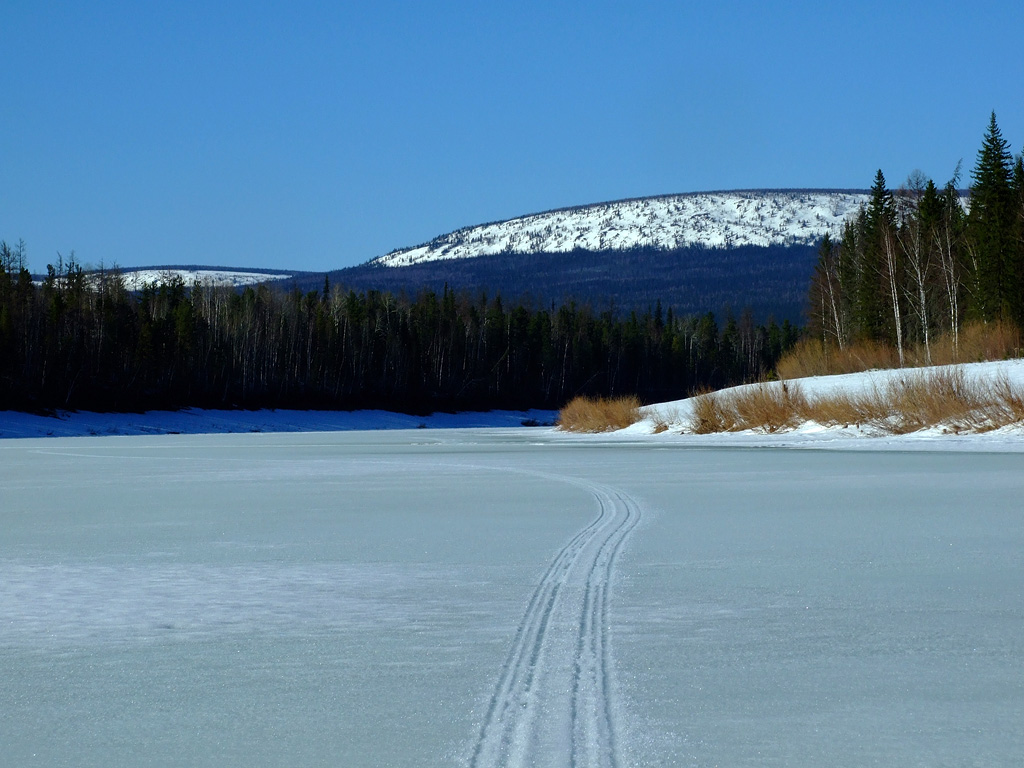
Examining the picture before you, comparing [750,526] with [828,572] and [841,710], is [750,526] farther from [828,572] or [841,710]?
[841,710]

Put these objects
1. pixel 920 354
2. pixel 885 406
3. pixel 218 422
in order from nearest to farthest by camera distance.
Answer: pixel 885 406
pixel 920 354
pixel 218 422

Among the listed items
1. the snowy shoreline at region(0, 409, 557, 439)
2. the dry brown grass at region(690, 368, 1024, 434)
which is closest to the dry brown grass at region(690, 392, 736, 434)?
the dry brown grass at region(690, 368, 1024, 434)

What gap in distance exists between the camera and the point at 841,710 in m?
4.14

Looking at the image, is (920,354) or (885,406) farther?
(920,354)

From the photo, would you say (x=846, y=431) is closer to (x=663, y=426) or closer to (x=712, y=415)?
(x=712, y=415)

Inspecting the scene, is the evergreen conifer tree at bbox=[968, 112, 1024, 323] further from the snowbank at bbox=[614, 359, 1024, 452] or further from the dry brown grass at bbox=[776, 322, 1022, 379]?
the snowbank at bbox=[614, 359, 1024, 452]

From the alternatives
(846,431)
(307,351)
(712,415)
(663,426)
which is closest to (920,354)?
(712,415)

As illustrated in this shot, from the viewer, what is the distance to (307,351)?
94938mm

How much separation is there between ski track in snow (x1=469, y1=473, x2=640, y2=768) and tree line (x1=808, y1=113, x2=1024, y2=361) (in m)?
46.0

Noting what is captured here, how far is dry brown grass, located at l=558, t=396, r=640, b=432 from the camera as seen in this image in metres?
42.6

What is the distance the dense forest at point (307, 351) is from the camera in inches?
2771

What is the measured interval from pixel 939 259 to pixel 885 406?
33.3 m

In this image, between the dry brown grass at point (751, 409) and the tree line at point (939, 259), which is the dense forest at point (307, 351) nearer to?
the tree line at point (939, 259)

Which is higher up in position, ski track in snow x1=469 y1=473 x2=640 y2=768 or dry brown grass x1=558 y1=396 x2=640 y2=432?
dry brown grass x1=558 y1=396 x2=640 y2=432
